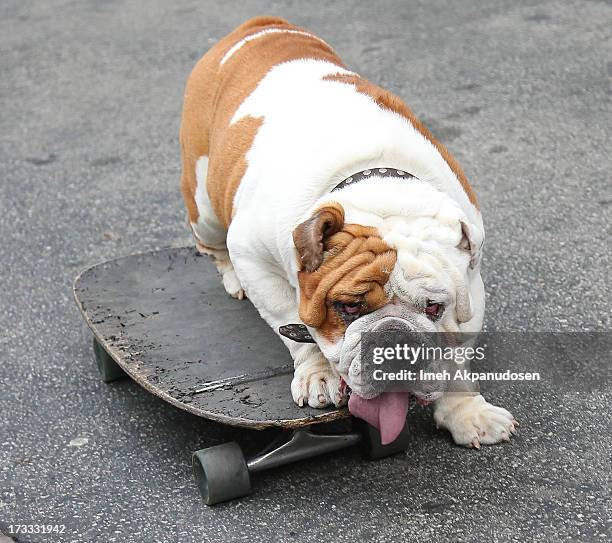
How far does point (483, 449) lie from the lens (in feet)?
9.76

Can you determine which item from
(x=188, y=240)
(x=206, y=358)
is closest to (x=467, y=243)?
(x=206, y=358)

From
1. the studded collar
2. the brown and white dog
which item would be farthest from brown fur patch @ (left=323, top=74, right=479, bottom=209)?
the studded collar

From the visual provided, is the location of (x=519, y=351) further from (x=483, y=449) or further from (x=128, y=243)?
(x=128, y=243)

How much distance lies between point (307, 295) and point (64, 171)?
3.03 m

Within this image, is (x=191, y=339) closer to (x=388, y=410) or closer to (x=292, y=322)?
(x=292, y=322)

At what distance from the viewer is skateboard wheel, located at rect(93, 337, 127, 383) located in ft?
11.3

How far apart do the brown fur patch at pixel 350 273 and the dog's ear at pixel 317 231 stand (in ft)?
0.06

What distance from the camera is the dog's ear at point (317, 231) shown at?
2.45 meters

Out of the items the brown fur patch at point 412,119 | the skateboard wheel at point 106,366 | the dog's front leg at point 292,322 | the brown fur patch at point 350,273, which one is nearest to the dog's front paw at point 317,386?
the dog's front leg at point 292,322

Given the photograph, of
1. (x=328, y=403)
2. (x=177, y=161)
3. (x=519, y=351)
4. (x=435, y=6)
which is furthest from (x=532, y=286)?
(x=435, y=6)

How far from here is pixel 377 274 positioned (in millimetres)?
2436

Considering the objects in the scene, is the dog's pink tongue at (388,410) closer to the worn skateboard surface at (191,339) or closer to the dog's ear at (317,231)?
A: the worn skateboard surface at (191,339)

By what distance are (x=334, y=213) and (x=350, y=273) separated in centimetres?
15

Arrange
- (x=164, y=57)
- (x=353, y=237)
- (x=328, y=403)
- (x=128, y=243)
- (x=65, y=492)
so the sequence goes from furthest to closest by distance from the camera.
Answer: (x=164, y=57)
(x=128, y=243)
(x=65, y=492)
(x=328, y=403)
(x=353, y=237)
